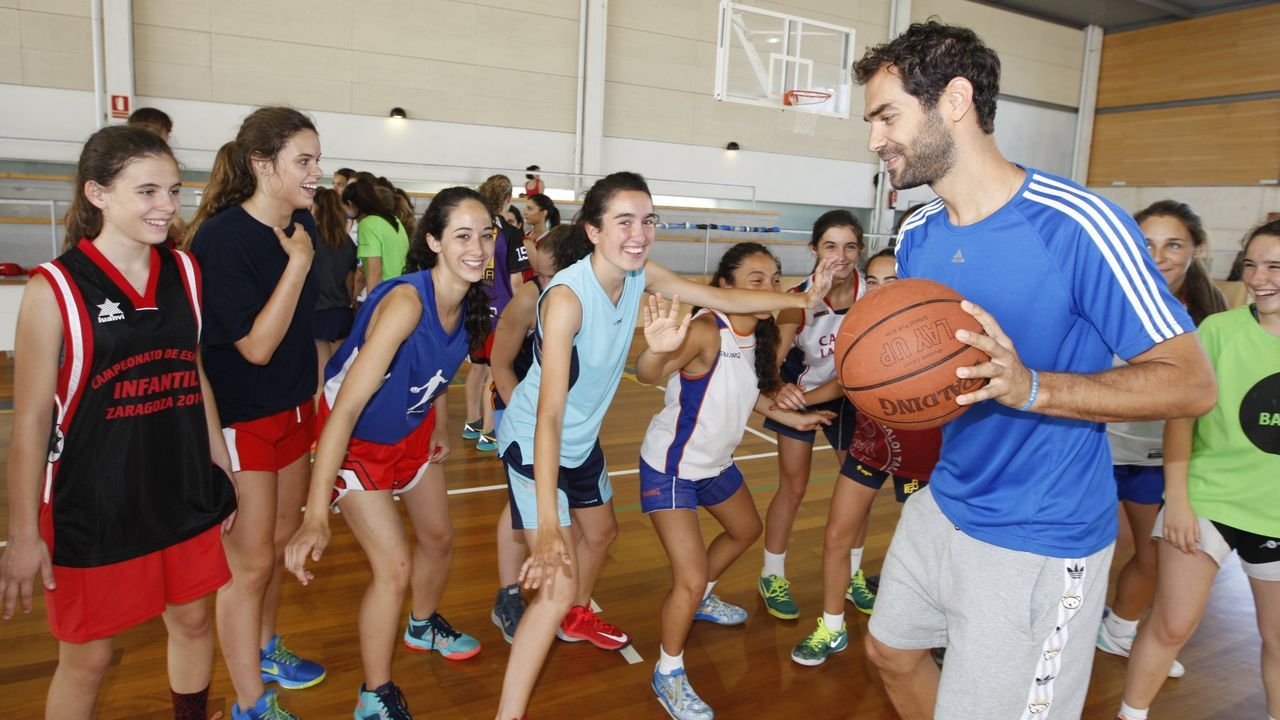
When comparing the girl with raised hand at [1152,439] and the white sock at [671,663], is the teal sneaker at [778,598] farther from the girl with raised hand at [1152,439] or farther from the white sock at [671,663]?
the girl with raised hand at [1152,439]

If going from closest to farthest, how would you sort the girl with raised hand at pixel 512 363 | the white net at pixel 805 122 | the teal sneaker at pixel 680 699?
1. the teal sneaker at pixel 680 699
2. the girl with raised hand at pixel 512 363
3. the white net at pixel 805 122

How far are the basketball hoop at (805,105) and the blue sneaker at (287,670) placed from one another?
1244cm

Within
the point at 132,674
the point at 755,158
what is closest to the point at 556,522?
the point at 132,674

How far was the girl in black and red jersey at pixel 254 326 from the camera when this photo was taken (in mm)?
2182

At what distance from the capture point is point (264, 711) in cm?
229

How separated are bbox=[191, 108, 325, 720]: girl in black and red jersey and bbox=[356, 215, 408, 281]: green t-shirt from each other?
10.8 ft

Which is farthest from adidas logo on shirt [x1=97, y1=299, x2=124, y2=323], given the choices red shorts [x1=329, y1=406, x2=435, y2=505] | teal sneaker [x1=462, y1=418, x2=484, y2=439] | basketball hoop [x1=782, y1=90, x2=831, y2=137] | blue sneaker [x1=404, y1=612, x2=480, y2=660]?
basketball hoop [x1=782, y1=90, x2=831, y2=137]

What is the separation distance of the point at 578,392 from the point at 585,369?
8 cm

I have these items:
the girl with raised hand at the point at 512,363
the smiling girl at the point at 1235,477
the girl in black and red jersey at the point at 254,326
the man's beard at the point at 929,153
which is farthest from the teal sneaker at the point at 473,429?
the man's beard at the point at 929,153

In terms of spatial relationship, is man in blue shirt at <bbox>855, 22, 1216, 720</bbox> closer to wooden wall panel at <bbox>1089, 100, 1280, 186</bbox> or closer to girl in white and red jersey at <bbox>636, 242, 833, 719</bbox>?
girl in white and red jersey at <bbox>636, 242, 833, 719</bbox>

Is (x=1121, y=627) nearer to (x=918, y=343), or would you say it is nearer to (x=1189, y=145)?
(x=918, y=343)

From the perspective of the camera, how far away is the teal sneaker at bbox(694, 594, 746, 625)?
10.6 feet

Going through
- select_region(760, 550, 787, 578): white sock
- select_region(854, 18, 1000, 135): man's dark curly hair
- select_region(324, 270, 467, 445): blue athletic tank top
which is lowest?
select_region(760, 550, 787, 578): white sock

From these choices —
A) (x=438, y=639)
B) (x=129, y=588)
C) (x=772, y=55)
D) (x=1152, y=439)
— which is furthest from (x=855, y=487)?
(x=772, y=55)
